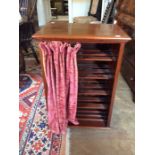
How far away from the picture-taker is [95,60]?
3.99 ft

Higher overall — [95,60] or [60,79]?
[95,60]

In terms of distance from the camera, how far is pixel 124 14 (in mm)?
2338

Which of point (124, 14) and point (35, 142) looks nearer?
point (35, 142)

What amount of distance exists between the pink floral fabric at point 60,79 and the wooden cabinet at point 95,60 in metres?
0.07

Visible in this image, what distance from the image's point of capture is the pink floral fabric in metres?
1.05

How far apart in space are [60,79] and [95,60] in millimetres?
299

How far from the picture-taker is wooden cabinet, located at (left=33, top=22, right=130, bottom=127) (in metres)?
1.07

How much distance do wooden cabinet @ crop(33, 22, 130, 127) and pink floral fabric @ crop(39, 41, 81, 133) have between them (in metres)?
0.07

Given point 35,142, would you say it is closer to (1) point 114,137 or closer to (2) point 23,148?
(2) point 23,148

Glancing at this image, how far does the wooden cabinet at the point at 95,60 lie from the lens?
107 cm

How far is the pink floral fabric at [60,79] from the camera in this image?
1.05 metres
